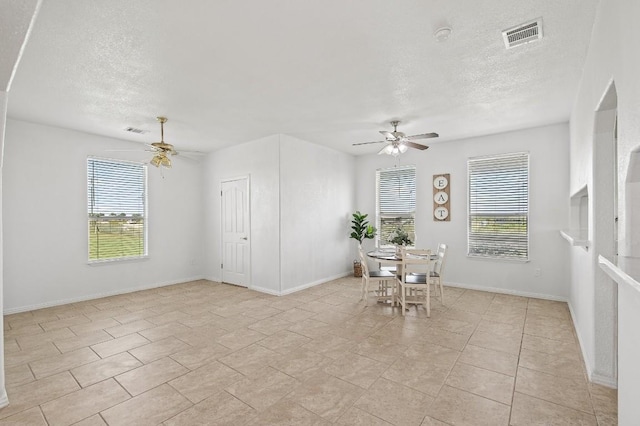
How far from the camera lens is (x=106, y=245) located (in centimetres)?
548

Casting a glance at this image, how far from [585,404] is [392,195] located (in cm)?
481

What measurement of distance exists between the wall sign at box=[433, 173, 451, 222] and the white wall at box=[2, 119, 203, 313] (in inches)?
220

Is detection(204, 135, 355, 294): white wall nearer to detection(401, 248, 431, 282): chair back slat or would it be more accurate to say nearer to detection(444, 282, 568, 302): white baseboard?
detection(401, 248, 431, 282): chair back slat

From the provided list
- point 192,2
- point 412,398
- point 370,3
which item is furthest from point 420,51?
point 412,398

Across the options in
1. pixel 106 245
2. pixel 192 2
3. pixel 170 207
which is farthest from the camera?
pixel 170 207

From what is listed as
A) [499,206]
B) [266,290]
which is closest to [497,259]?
[499,206]

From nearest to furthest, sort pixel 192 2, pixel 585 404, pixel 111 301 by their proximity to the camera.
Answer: pixel 192 2, pixel 585 404, pixel 111 301

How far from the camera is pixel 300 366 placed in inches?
112

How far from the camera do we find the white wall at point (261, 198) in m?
5.41

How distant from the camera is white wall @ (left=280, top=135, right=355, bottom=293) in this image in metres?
5.50

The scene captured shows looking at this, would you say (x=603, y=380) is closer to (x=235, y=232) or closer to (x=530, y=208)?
(x=530, y=208)

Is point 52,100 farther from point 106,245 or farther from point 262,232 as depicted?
point 262,232

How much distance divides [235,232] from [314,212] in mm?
1662

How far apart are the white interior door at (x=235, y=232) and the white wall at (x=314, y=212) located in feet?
A: 3.04
